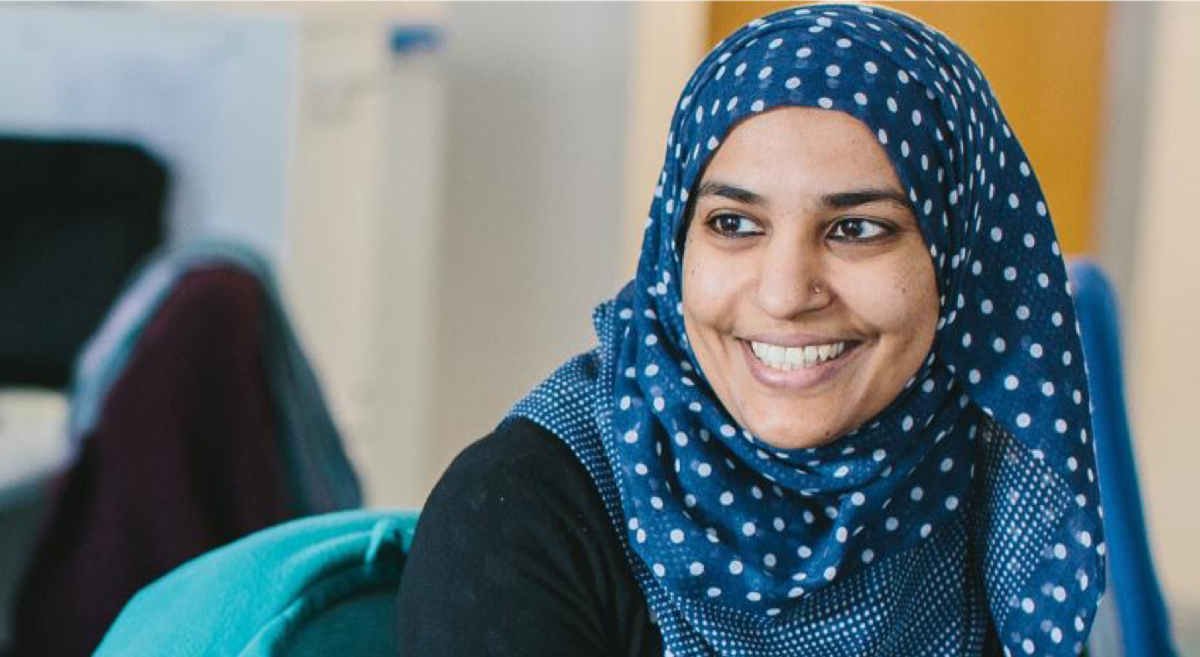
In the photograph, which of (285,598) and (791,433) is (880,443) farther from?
(285,598)

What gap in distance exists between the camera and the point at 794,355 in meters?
1.29

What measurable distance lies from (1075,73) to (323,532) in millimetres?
3063

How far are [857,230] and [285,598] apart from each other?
492mm

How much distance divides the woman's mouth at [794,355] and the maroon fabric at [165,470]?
805mm

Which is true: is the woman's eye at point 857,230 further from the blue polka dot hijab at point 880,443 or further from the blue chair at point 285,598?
the blue chair at point 285,598

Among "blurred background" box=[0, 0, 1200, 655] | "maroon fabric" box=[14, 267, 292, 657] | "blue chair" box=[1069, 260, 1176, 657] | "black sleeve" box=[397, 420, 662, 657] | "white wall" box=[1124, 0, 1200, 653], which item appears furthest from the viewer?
"white wall" box=[1124, 0, 1200, 653]

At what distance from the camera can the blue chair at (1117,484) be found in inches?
70.7

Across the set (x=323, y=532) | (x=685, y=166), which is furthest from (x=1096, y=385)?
(x=323, y=532)

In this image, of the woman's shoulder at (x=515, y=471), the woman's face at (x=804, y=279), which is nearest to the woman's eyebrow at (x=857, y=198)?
the woman's face at (x=804, y=279)

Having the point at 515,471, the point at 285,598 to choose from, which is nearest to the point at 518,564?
the point at 515,471

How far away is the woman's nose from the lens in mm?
1249

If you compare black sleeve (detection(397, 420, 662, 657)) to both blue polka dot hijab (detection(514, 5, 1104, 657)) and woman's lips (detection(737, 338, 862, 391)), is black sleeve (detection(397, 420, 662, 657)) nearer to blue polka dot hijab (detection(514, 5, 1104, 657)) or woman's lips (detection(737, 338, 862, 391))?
blue polka dot hijab (detection(514, 5, 1104, 657))

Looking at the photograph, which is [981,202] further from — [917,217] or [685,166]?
[685,166]

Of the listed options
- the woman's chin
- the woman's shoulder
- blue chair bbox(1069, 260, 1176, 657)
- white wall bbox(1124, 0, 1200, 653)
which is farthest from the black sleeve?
white wall bbox(1124, 0, 1200, 653)
